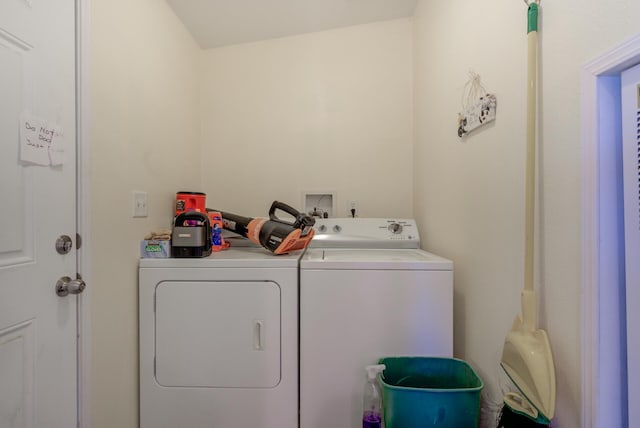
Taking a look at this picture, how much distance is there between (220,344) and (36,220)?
0.85m

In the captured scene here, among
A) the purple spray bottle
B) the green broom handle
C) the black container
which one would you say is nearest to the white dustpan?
the green broom handle

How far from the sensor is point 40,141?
3.18 feet

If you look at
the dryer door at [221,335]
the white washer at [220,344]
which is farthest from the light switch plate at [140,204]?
the dryer door at [221,335]

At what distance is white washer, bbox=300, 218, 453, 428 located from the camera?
52.2 inches

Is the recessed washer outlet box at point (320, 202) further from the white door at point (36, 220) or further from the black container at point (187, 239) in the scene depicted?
the white door at point (36, 220)

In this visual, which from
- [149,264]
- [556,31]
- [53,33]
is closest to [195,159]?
[149,264]

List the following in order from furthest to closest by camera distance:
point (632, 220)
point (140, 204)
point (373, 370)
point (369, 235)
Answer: point (369, 235) < point (140, 204) < point (373, 370) < point (632, 220)

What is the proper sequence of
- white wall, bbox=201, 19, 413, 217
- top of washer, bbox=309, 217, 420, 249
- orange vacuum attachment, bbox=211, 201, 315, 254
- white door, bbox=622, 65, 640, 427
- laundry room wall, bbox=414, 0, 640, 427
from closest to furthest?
1. white door, bbox=622, 65, 640, 427
2. laundry room wall, bbox=414, 0, 640, 427
3. orange vacuum attachment, bbox=211, 201, 315, 254
4. top of washer, bbox=309, 217, 420, 249
5. white wall, bbox=201, 19, 413, 217

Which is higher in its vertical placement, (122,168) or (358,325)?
(122,168)

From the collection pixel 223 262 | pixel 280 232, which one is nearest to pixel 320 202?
pixel 280 232

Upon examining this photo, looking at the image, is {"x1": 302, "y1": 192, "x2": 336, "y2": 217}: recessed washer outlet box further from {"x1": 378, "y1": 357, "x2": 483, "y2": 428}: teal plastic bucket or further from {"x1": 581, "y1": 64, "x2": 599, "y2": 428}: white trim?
{"x1": 581, "y1": 64, "x2": 599, "y2": 428}: white trim

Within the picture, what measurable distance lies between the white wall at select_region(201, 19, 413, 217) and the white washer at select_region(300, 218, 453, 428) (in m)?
0.98

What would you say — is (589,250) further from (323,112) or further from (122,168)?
(323,112)

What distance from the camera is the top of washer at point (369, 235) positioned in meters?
1.93
